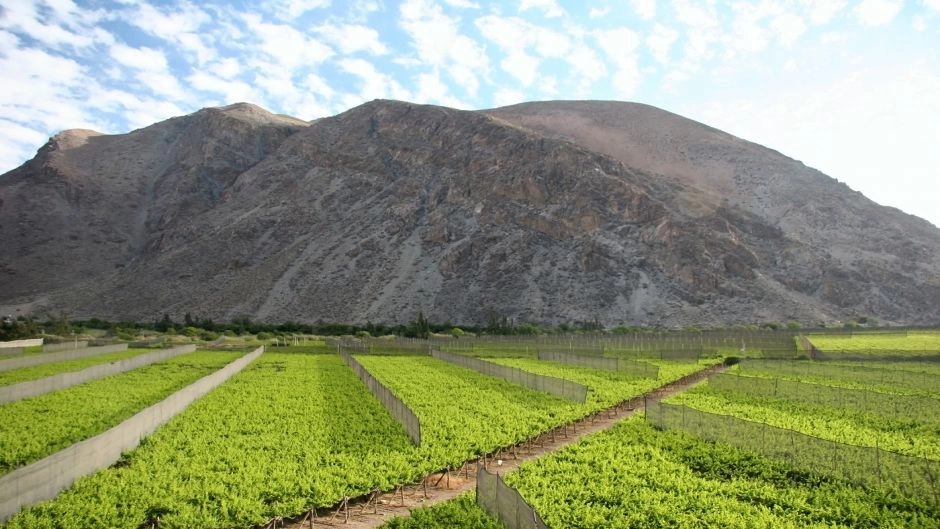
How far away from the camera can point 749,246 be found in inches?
5315

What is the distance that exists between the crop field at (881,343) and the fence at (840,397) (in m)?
28.6

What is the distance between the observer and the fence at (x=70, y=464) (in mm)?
16375

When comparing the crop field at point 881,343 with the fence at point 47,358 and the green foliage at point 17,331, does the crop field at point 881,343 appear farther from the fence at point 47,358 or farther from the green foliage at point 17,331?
the green foliage at point 17,331

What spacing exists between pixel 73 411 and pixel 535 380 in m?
25.3

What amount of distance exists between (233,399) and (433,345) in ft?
155

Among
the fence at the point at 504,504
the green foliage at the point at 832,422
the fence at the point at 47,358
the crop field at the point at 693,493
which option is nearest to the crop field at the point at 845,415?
the green foliage at the point at 832,422

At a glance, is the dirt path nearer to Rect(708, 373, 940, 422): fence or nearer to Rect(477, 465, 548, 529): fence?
Rect(477, 465, 548, 529): fence

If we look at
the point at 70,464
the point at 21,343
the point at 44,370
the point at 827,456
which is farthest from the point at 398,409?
the point at 21,343

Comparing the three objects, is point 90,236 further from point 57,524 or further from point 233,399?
point 57,524

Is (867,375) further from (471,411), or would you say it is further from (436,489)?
(436,489)

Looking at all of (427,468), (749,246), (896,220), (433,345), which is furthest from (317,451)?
(896,220)

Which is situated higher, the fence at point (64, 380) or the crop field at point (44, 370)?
the fence at point (64, 380)

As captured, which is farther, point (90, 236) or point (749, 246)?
point (90, 236)

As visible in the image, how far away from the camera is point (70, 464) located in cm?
1911
